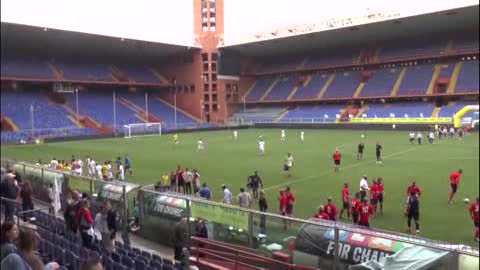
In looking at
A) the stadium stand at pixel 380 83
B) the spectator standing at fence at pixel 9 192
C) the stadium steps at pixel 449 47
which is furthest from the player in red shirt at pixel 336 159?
the stadium stand at pixel 380 83

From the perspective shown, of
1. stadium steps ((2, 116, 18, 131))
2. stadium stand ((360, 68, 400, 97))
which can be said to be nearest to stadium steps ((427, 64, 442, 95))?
stadium stand ((360, 68, 400, 97))

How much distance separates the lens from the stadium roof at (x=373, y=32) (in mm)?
46469

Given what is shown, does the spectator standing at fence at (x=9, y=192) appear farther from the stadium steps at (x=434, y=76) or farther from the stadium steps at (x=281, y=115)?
the stadium steps at (x=281, y=115)

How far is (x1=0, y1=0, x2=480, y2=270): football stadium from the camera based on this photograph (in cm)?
781

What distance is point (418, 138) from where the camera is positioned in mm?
34688

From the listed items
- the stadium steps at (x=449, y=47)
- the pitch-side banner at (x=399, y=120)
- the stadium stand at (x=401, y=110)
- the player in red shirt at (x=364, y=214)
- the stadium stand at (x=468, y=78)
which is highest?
the stadium steps at (x=449, y=47)

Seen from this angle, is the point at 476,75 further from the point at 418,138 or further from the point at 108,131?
the point at 108,131

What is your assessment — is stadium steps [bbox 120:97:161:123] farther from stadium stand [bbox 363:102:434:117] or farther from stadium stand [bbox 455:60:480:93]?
stadium stand [bbox 455:60:480:93]

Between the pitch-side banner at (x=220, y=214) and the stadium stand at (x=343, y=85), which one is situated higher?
the stadium stand at (x=343, y=85)

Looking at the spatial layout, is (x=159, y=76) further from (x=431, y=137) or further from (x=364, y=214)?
(x=364, y=214)

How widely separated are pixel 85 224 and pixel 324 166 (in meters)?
17.9

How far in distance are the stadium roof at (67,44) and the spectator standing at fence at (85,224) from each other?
10.4 ft

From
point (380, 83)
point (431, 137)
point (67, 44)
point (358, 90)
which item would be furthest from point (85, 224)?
point (358, 90)

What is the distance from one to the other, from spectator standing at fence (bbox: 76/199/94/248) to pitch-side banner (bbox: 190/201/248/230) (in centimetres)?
222
